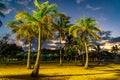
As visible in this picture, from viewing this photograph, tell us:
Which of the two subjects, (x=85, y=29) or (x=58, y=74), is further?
(x=85, y=29)

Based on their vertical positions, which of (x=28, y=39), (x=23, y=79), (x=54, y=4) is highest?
(x=54, y=4)

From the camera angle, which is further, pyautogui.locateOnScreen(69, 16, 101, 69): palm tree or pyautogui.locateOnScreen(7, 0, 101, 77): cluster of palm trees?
pyautogui.locateOnScreen(69, 16, 101, 69): palm tree

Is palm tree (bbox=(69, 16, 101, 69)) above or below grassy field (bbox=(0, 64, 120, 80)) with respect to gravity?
above

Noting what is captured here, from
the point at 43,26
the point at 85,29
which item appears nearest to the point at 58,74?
the point at 43,26

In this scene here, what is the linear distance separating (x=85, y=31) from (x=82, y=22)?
83.6 inches

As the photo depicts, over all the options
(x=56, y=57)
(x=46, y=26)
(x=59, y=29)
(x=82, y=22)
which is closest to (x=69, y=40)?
(x=59, y=29)

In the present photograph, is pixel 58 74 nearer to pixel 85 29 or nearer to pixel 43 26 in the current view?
pixel 43 26

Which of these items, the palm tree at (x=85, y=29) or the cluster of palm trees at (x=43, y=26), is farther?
the palm tree at (x=85, y=29)

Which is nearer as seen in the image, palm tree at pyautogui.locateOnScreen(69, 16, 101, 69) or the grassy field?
the grassy field

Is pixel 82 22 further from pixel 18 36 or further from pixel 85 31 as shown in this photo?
pixel 18 36

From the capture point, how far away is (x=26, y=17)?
3475 centimetres

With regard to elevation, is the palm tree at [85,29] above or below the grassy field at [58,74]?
above

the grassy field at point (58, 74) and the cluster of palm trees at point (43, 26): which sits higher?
the cluster of palm trees at point (43, 26)

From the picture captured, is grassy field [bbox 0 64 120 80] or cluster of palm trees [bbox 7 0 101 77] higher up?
cluster of palm trees [bbox 7 0 101 77]
